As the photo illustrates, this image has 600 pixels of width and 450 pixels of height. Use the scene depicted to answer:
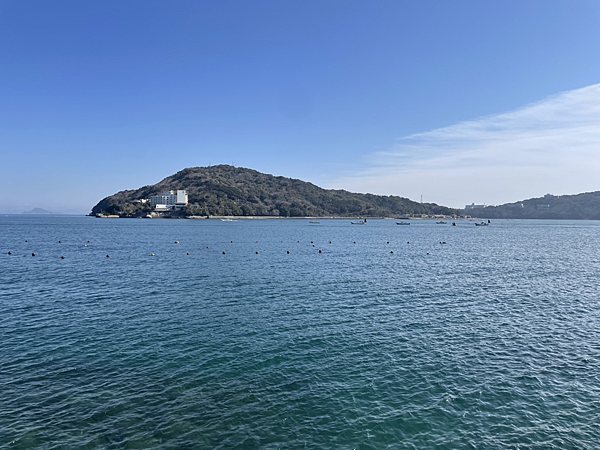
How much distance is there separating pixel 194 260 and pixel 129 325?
39646 millimetres

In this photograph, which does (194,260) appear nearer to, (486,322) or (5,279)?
(5,279)

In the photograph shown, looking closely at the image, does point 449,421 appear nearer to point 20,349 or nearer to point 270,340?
point 270,340

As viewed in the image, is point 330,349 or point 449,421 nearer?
point 449,421

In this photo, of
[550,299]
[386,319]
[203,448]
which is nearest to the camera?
[203,448]

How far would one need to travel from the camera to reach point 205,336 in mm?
27875

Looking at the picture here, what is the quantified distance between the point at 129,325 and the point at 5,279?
3025 cm

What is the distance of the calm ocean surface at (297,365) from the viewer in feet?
52.9

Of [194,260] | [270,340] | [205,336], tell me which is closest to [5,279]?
[194,260]

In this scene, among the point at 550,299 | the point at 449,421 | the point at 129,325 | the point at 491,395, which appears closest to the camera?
the point at 449,421

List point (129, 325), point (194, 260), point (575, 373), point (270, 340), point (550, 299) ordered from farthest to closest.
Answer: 1. point (194, 260)
2. point (550, 299)
3. point (129, 325)
4. point (270, 340)
5. point (575, 373)

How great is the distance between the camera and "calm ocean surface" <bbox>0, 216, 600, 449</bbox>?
16.1 metres

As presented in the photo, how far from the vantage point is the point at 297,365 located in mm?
22938

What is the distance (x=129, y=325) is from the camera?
30.1m

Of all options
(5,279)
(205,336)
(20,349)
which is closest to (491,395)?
(205,336)
